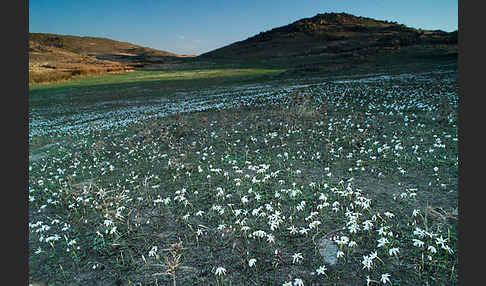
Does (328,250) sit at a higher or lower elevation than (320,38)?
lower

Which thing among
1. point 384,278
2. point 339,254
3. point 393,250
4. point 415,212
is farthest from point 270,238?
point 415,212

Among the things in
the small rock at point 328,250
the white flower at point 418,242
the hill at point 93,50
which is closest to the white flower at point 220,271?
Answer: the small rock at point 328,250

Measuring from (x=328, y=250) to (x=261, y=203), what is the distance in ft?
7.31

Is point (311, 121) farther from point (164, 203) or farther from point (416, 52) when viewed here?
point (416, 52)

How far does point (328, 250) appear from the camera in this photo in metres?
5.15

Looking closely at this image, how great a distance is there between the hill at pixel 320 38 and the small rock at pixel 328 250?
2556 inches

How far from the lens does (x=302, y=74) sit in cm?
3922

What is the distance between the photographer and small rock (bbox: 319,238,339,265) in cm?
490

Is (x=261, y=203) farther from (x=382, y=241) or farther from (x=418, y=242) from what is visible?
(x=418, y=242)

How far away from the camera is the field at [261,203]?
485 centimetres

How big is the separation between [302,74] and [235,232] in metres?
36.5

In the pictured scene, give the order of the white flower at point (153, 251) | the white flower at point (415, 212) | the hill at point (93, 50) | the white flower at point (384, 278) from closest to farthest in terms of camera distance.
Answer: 1. the white flower at point (384, 278)
2. the white flower at point (153, 251)
3. the white flower at point (415, 212)
4. the hill at point (93, 50)

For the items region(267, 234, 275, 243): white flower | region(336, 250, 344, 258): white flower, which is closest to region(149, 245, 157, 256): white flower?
region(267, 234, 275, 243): white flower

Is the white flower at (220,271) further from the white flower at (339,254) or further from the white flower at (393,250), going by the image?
the white flower at (393,250)
